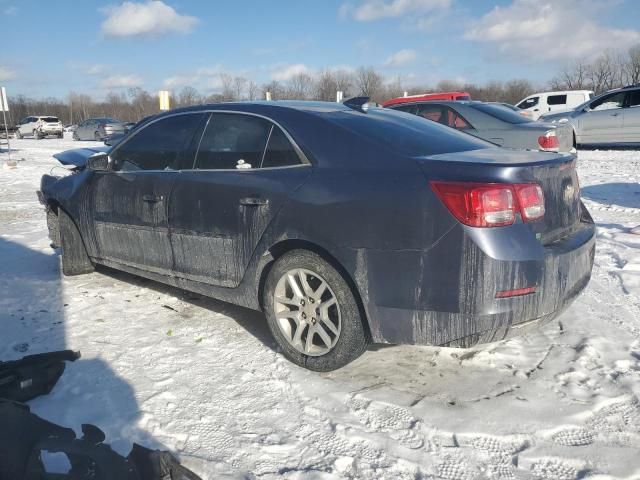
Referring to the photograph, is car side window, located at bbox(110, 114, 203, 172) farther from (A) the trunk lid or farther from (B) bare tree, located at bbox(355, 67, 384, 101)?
(B) bare tree, located at bbox(355, 67, 384, 101)

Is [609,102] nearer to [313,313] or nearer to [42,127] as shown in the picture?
[313,313]

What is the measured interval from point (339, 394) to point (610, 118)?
15160mm

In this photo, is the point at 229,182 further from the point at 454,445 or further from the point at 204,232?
the point at 454,445

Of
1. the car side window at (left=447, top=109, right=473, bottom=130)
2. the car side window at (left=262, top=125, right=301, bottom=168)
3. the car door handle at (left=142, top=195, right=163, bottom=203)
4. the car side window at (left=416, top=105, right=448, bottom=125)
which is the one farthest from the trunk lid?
the car side window at (left=416, top=105, right=448, bottom=125)

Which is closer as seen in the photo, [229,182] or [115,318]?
[229,182]

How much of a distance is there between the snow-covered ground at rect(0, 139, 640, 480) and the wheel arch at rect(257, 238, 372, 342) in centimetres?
44

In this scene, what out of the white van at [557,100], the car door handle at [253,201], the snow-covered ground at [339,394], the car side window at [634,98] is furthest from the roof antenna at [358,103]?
the white van at [557,100]

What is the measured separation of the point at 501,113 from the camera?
9.27 meters

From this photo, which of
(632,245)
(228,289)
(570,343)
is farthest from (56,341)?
(632,245)

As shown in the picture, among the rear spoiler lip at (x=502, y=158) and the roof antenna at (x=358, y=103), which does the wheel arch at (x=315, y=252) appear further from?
the roof antenna at (x=358, y=103)

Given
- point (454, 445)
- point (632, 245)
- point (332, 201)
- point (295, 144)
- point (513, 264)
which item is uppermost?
point (295, 144)

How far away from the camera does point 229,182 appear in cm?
350

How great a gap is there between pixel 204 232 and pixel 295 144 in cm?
93

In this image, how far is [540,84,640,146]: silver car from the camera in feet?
48.2
